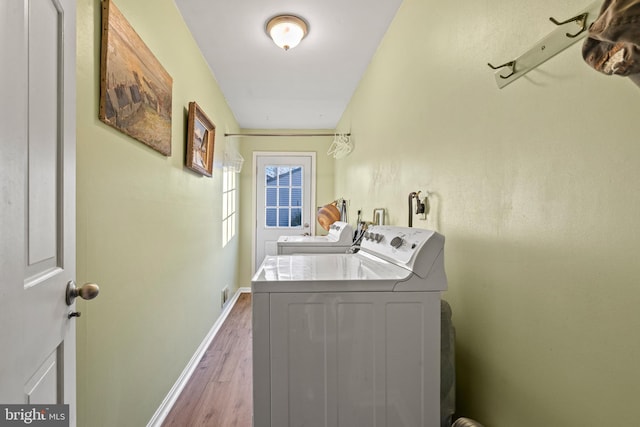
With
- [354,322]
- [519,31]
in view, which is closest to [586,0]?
[519,31]

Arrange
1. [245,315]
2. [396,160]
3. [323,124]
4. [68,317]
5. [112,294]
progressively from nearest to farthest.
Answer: [68,317] → [112,294] → [396,160] → [245,315] → [323,124]

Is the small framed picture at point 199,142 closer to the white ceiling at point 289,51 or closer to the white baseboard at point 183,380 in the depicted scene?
the white ceiling at point 289,51

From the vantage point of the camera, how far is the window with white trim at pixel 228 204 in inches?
140

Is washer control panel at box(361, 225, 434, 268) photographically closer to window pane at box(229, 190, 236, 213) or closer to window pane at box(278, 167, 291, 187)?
window pane at box(229, 190, 236, 213)

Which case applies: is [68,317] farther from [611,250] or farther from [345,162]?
[345,162]

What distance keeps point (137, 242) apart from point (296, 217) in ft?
10.8

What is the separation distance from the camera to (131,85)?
4.55 feet

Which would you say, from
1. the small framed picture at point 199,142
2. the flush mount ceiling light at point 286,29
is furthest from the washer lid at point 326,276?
the flush mount ceiling light at point 286,29

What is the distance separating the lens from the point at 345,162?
3.81m

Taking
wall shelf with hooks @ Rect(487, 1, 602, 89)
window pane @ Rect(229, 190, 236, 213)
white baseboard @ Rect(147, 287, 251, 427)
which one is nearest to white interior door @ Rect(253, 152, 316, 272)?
window pane @ Rect(229, 190, 236, 213)

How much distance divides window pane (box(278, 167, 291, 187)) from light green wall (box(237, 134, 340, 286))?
0.89 ft

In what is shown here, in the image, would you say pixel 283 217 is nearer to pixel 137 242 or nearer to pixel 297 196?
pixel 297 196

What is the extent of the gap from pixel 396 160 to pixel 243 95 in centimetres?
208

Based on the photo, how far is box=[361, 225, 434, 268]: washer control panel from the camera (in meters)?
1.20
